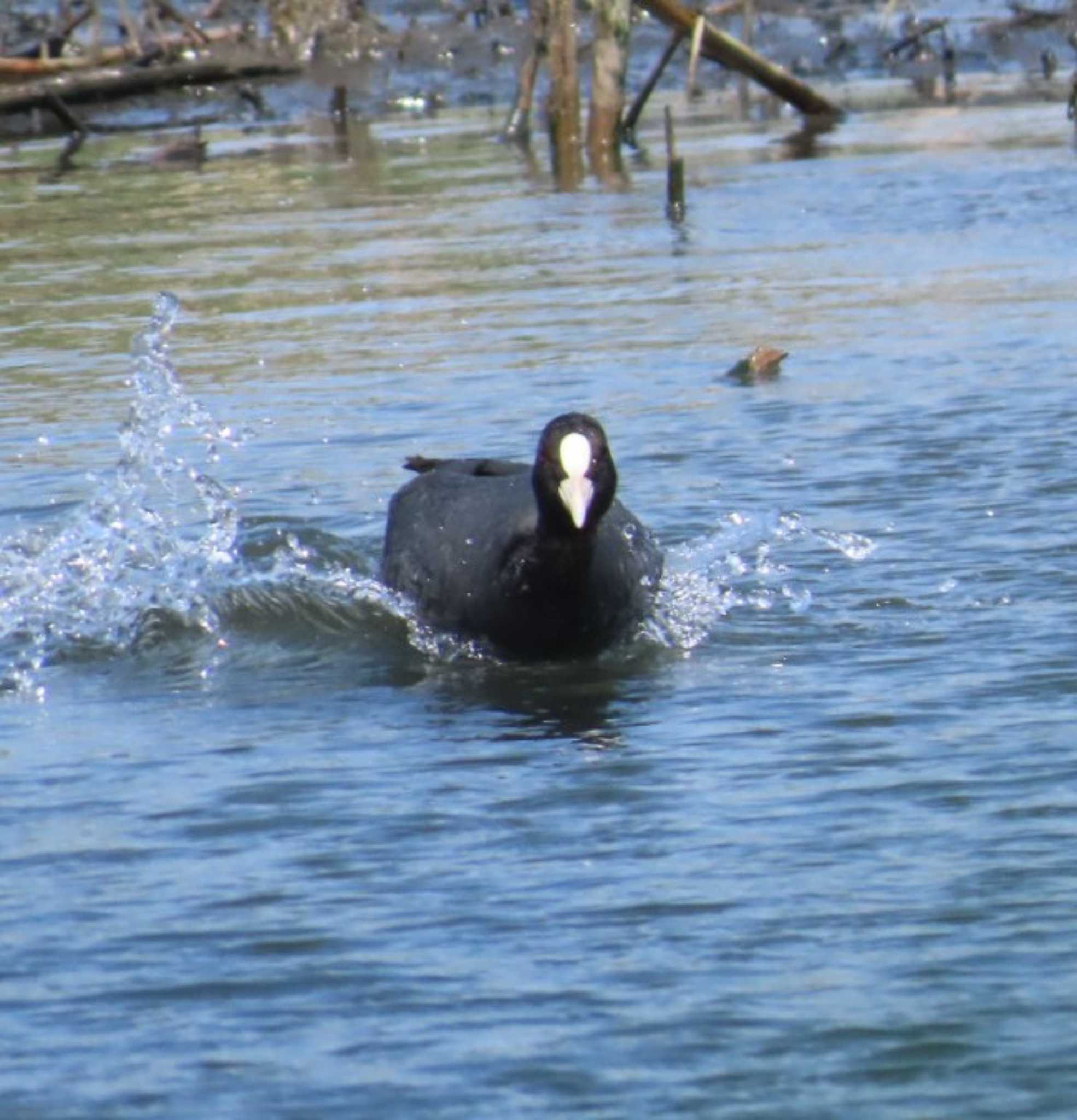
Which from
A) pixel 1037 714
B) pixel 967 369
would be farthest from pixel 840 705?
pixel 967 369

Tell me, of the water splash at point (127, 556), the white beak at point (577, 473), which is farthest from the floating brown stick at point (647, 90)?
the white beak at point (577, 473)

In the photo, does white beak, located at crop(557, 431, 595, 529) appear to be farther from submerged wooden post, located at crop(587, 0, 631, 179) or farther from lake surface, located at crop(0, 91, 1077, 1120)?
submerged wooden post, located at crop(587, 0, 631, 179)

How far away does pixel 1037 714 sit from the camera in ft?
20.4

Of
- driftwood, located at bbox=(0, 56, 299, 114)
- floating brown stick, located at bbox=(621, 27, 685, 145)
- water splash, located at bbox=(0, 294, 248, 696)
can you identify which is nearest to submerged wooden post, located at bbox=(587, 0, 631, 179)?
floating brown stick, located at bbox=(621, 27, 685, 145)

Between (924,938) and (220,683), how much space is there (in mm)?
2724

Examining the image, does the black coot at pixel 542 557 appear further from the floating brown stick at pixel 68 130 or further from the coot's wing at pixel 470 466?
the floating brown stick at pixel 68 130

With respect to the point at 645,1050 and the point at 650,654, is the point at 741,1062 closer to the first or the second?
the point at 645,1050

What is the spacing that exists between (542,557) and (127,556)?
176 centimetres

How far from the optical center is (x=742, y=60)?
19.5 metres

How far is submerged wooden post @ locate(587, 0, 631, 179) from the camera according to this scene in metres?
18.4

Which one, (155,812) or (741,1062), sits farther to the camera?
(155,812)

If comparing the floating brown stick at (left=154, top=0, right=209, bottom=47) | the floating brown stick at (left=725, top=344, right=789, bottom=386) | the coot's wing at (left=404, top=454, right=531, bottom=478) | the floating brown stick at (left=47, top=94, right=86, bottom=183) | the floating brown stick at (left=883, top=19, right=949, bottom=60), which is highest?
the floating brown stick at (left=154, top=0, right=209, bottom=47)

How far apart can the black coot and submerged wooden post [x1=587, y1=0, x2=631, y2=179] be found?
36.4ft

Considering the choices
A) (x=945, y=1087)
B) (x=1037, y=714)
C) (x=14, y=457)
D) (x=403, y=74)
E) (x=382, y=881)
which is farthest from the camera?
(x=403, y=74)
